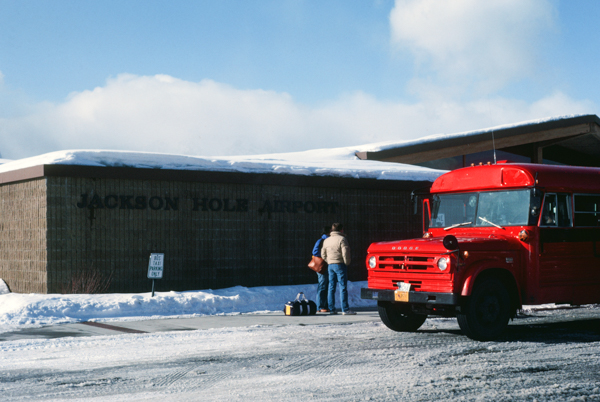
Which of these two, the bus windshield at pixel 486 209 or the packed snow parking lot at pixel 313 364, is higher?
the bus windshield at pixel 486 209

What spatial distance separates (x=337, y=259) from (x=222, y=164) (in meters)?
5.06

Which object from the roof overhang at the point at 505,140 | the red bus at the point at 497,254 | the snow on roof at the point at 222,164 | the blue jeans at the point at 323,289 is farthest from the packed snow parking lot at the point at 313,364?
the roof overhang at the point at 505,140

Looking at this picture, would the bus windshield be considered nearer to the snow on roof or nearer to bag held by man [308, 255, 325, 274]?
bag held by man [308, 255, 325, 274]

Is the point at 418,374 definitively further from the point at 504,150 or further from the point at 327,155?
the point at 504,150

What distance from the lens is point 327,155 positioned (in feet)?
81.3

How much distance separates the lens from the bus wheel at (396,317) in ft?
37.1

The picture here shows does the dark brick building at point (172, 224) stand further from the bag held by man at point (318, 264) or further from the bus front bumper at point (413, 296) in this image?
the bus front bumper at point (413, 296)

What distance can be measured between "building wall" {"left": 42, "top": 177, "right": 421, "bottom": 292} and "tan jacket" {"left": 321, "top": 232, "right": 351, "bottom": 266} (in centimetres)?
403

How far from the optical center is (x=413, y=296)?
33.6 feet

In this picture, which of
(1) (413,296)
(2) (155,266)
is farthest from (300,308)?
(1) (413,296)

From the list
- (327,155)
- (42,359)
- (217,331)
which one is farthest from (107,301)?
(327,155)

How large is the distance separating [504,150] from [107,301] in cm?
1902

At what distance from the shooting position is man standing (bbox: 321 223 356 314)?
Answer: 1385 cm

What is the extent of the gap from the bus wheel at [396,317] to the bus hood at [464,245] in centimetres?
102
